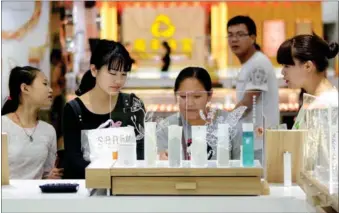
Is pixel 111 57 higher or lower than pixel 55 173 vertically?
higher

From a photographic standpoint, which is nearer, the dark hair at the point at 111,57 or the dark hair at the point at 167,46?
the dark hair at the point at 111,57

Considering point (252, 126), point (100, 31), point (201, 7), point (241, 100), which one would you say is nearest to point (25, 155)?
point (241, 100)

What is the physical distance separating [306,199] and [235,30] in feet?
6.90

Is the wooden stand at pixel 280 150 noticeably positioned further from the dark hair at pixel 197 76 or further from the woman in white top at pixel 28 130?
the woman in white top at pixel 28 130

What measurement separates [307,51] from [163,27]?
108 inches

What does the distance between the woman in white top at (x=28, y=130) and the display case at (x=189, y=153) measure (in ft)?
3.20

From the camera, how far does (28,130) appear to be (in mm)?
3402

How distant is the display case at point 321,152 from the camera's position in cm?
177

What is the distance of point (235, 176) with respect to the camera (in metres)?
2.17

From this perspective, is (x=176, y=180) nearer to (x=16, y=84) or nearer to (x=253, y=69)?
(x=16, y=84)

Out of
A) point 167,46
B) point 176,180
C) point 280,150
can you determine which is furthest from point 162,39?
point 176,180

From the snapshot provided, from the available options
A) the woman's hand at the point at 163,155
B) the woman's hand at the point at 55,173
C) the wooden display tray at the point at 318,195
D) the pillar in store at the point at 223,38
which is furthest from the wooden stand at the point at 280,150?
the pillar in store at the point at 223,38

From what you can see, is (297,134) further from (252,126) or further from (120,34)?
(120,34)

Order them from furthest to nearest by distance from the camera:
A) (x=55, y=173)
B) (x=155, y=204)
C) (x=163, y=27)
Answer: (x=163, y=27)
(x=55, y=173)
(x=155, y=204)
